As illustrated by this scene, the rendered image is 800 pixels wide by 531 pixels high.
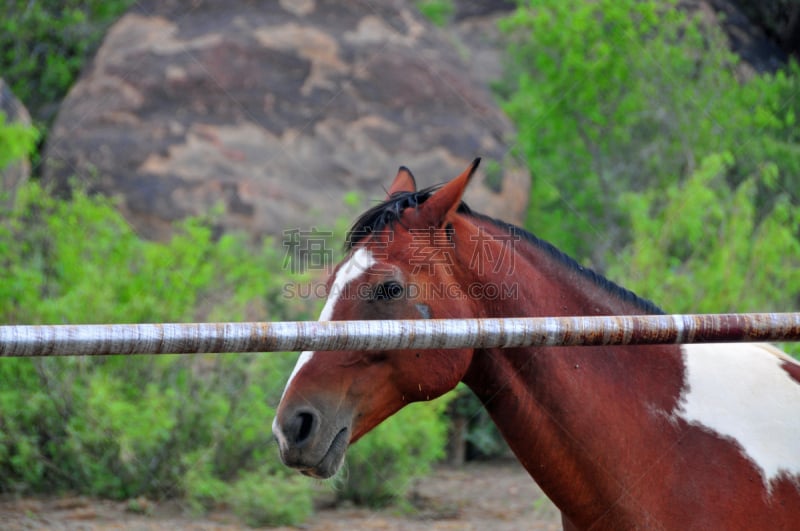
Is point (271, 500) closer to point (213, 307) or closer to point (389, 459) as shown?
point (389, 459)

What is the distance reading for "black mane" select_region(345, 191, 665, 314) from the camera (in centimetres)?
270

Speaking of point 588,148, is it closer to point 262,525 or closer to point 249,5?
point 249,5

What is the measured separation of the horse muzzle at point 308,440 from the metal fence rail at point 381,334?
44cm

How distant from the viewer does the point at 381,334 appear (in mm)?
2086

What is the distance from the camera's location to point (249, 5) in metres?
11.1

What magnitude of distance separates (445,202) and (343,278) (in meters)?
0.40

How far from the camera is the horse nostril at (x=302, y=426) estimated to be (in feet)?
8.02

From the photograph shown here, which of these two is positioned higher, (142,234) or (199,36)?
(199,36)

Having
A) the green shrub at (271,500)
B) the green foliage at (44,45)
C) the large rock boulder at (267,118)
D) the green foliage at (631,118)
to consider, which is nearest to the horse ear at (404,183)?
the green shrub at (271,500)

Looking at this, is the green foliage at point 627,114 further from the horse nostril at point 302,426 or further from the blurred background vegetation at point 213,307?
the horse nostril at point 302,426

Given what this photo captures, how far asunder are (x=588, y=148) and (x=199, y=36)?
5.16 metres

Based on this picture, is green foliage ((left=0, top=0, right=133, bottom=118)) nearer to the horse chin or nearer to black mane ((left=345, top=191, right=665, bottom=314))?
black mane ((left=345, top=191, right=665, bottom=314))

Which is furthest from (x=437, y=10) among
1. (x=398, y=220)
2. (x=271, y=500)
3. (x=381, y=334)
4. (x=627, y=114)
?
(x=381, y=334)

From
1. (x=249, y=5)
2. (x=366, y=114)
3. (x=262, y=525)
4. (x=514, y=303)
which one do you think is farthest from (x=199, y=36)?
(x=514, y=303)
